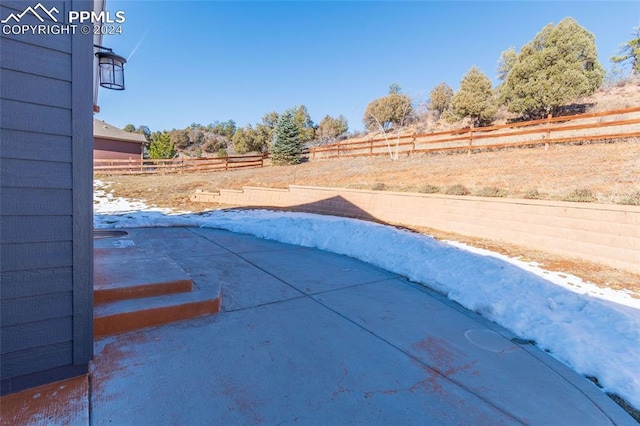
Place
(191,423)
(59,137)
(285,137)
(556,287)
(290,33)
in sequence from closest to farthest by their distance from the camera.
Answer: (191,423)
(59,137)
(556,287)
(290,33)
(285,137)

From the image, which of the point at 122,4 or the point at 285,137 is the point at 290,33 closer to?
the point at 285,137

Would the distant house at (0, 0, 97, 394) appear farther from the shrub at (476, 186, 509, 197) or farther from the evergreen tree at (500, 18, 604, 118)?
the evergreen tree at (500, 18, 604, 118)

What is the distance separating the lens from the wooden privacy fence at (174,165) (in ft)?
57.2

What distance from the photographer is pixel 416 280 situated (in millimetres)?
3684

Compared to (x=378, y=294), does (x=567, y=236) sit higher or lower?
higher

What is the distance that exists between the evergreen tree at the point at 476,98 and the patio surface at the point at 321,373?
18419 mm

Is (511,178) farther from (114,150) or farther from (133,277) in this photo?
(114,150)

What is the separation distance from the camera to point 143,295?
2.41 m

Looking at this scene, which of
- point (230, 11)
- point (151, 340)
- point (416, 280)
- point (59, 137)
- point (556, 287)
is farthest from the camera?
point (230, 11)

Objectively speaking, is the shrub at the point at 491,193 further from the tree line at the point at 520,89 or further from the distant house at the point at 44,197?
the tree line at the point at 520,89

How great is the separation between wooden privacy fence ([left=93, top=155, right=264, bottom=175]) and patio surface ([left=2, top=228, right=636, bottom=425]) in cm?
1642

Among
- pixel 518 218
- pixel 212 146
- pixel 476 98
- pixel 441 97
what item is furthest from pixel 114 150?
pixel 441 97

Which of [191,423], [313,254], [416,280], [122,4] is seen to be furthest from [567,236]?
[122,4]

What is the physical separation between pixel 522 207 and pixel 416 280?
2549 millimetres
